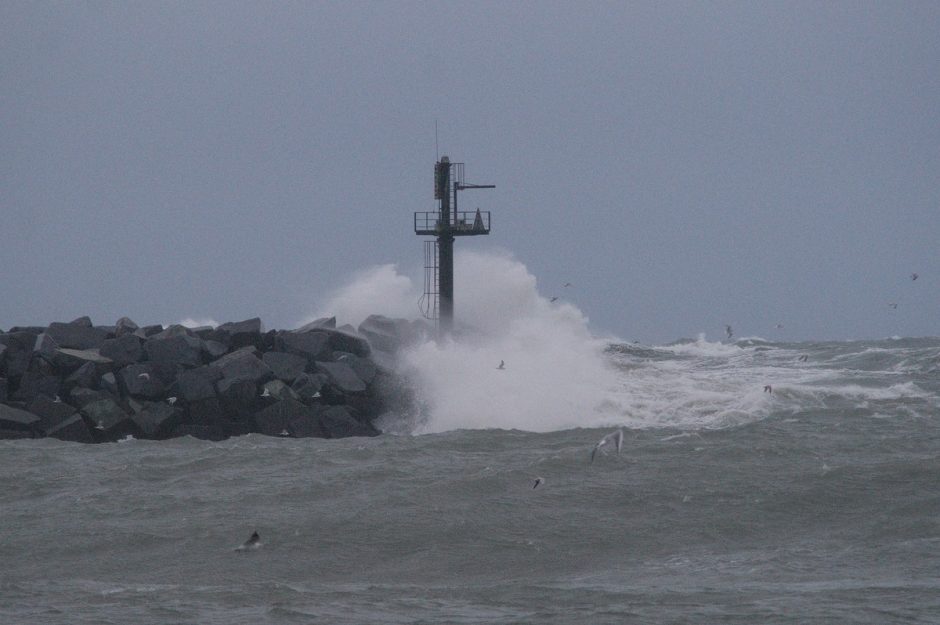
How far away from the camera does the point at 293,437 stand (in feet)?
61.3

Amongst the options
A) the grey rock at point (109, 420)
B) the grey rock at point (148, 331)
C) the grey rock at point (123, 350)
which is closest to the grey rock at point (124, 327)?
the grey rock at point (148, 331)

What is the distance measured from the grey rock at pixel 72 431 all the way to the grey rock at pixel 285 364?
311cm

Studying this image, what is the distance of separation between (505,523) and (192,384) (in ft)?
29.0

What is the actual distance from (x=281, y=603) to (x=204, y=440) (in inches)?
377

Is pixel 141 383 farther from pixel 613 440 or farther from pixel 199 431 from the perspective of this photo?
pixel 613 440

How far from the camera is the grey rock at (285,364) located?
19828 mm

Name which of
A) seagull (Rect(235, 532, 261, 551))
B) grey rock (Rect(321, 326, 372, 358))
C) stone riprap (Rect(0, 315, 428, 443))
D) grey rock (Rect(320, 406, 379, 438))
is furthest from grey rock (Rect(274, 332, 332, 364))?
seagull (Rect(235, 532, 261, 551))

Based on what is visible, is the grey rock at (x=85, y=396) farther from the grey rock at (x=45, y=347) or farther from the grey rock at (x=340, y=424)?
the grey rock at (x=340, y=424)

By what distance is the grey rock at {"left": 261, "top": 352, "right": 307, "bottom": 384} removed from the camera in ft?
65.1

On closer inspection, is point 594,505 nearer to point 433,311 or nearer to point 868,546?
point 868,546

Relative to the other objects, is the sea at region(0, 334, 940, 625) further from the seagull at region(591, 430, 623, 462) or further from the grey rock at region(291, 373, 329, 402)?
the grey rock at region(291, 373, 329, 402)

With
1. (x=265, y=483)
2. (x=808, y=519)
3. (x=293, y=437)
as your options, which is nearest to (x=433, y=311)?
(x=293, y=437)

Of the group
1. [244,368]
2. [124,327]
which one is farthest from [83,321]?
[244,368]

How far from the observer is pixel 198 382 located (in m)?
19.2
